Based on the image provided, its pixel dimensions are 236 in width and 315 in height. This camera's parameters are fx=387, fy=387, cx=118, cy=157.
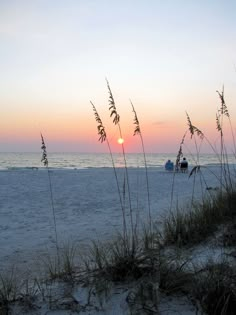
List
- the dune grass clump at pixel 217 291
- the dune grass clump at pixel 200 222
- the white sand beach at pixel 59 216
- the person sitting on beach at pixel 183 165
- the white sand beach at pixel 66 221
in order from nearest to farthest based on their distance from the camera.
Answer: the dune grass clump at pixel 217 291 < the white sand beach at pixel 66 221 < the dune grass clump at pixel 200 222 < the white sand beach at pixel 59 216 < the person sitting on beach at pixel 183 165

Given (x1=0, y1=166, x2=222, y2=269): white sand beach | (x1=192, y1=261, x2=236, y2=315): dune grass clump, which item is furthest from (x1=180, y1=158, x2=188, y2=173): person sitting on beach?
(x1=192, y1=261, x2=236, y2=315): dune grass clump

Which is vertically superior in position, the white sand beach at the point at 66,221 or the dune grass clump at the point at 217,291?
the dune grass clump at the point at 217,291

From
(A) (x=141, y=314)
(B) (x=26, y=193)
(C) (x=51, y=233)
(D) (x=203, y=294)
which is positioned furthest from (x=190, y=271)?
(B) (x=26, y=193)

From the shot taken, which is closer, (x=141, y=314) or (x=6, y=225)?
(x=141, y=314)

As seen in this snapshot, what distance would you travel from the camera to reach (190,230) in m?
4.53

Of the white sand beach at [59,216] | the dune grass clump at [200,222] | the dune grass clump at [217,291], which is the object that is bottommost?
the white sand beach at [59,216]

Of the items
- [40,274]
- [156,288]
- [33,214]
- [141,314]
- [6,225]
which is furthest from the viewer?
[33,214]

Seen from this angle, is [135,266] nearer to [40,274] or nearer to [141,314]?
[141,314]

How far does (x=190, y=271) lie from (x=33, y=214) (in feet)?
23.2

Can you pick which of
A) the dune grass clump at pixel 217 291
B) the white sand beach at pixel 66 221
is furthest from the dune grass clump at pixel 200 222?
the dune grass clump at pixel 217 291

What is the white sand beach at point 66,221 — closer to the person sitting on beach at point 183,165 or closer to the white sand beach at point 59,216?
the white sand beach at point 59,216

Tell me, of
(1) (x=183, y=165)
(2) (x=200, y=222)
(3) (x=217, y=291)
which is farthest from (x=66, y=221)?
(1) (x=183, y=165)

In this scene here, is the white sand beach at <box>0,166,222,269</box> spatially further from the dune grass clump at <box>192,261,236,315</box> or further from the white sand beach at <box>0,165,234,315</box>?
the dune grass clump at <box>192,261,236,315</box>

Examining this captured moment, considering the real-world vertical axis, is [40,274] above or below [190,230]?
below
